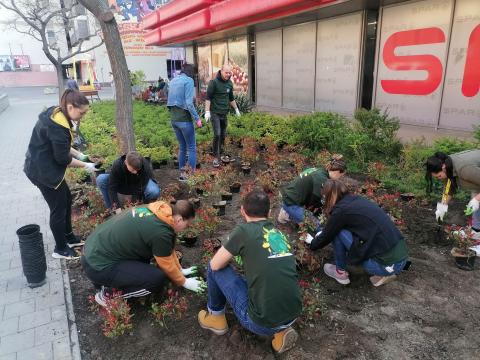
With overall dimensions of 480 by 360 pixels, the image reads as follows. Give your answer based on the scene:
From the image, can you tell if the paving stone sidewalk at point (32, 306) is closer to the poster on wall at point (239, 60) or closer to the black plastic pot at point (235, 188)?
the black plastic pot at point (235, 188)

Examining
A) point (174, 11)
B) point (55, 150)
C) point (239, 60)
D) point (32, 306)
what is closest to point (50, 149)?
point (55, 150)

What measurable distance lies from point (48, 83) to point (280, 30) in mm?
45359

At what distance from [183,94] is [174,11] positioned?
33.3 feet

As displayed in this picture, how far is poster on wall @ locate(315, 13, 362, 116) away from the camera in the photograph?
9.09 metres

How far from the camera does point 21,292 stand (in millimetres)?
3586

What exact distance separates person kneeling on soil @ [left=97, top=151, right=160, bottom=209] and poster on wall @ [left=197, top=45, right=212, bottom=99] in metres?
14.1

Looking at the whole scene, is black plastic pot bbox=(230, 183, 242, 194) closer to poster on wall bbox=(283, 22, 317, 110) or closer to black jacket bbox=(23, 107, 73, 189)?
black jacket bbox=(23, 107, 73, 189)

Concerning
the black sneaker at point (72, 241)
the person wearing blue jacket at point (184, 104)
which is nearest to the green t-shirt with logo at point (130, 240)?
the black sneaker at point (72, 241)

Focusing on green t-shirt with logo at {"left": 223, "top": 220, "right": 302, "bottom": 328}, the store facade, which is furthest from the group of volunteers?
the store facade

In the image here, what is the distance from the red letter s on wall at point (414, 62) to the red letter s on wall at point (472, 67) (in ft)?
1.68

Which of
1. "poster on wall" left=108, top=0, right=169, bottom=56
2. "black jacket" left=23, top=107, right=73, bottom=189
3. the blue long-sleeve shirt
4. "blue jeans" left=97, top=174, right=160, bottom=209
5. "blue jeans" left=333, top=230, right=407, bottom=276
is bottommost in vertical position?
"blue jeans" left=333, top=230, right=407, bottom=276

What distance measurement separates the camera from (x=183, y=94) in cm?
615

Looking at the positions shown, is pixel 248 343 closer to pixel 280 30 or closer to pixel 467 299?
pixel 467 299

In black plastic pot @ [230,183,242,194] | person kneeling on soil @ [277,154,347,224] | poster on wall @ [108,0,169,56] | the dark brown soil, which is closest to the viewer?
the dark brown soil
